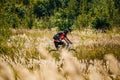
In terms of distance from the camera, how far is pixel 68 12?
3741 cm

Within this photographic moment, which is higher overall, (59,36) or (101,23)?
(59,36)

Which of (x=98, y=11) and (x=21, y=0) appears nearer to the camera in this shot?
(x=98, y=11)

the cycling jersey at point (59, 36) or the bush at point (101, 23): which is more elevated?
the cycling jersey at point (59, 36)

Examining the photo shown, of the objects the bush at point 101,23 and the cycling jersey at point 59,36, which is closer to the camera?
the cycling jersey at point 59,36

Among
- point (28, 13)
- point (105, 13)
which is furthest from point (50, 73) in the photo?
point (28, 13)

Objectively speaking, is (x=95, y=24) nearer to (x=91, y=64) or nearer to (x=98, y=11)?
(x=98, y=11)

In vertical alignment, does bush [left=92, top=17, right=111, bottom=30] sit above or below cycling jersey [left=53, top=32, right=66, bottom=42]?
below

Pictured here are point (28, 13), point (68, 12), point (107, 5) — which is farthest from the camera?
point (68, 12)

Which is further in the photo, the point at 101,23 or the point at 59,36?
the point at 101,23

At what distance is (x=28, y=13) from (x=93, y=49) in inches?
988

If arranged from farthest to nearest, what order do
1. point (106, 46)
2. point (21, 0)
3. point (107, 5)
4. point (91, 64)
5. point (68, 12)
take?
1. point (21, 0)
2. point (68, 12)
3. point (107, 5)
4. point (106, 46)
5. point (91, 64)

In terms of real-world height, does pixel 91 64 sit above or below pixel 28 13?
above

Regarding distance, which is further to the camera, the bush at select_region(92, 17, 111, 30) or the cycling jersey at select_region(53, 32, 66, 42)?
the bush at select_region(92, 17, 111, 30)

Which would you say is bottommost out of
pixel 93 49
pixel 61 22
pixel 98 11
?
pixel 61 22
